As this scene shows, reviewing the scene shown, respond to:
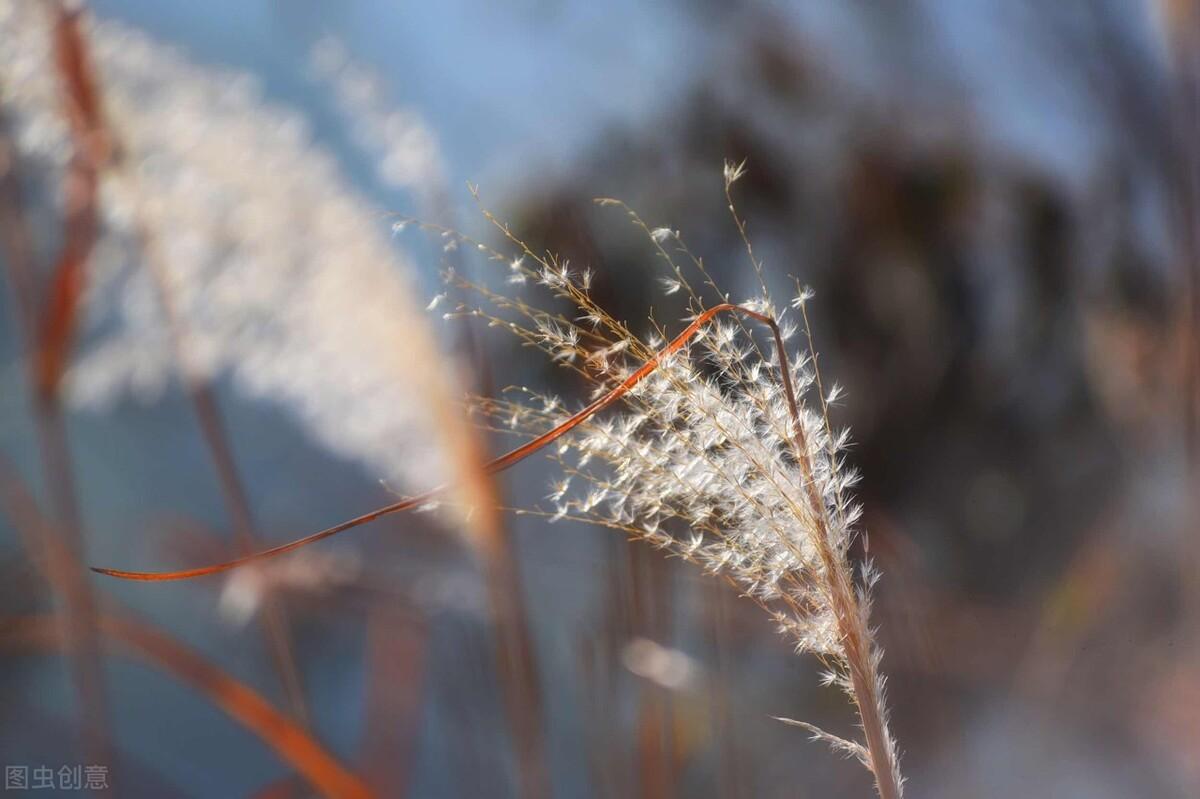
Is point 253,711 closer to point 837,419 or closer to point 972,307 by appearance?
point 837,419

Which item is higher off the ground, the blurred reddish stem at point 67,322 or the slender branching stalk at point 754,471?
the blurred reddish stem at point 67,322

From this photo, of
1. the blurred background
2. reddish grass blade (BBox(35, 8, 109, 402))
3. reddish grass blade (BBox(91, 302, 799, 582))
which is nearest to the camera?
reddish grass blade (BBox(91, 302, 799, 582))

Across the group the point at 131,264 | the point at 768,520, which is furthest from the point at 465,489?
the point at 131,264

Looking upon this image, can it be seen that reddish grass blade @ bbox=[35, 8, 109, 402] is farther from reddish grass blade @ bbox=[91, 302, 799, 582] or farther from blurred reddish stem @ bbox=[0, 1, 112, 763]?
reddish grass blade @ bbox=[91, 302, 799, 582]

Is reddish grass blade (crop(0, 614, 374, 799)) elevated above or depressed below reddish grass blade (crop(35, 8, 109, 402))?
below

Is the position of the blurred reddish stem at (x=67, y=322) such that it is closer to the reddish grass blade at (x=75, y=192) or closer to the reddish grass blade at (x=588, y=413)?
the reddish grass blade at (x=75, y=192)

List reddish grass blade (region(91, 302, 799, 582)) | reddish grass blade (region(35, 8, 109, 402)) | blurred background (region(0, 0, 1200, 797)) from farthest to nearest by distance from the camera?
blurred background (region(0, 0, 1200, 797)) → reddish grass blade (region(35, 8, 109, 402)) → reddish grass blade (region(91, 302, 799, 582))

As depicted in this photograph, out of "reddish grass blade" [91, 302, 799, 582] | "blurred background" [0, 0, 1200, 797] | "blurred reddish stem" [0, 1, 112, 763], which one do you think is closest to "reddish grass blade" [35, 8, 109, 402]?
"blurred reddish stem" [0, 1, 112, 763]

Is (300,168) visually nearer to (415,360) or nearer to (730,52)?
(415,360)

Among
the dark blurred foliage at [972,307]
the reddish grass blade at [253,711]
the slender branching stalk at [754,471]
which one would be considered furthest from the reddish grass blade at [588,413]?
the dark blurred foliage at [972,307]
